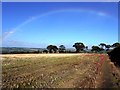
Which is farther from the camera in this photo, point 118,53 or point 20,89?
point 118,53

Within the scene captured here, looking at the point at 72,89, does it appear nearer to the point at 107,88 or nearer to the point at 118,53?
the point at 107,88

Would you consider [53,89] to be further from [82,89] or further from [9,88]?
[9,88]

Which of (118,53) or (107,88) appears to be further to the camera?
(118,53)

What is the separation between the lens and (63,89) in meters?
17.1

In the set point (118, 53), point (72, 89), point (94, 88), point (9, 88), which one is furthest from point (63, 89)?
point (118, 53)

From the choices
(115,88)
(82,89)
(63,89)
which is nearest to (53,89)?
(63,89)

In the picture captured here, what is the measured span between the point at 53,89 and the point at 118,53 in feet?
197

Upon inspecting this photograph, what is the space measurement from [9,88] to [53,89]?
9.81 feet

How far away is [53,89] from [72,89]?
Result: 4.17 feet

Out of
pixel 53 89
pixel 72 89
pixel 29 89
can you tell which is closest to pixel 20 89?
pixel 29 89

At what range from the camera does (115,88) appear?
17.7 m

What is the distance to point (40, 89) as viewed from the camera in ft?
55.1

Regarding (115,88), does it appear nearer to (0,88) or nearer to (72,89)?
(72,89)

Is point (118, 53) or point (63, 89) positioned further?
point (118, 53)
